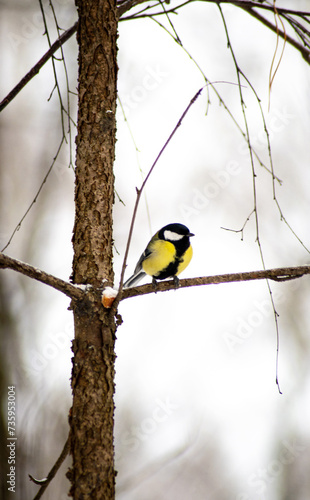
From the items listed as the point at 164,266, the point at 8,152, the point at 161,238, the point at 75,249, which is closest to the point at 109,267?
the point at 75,249

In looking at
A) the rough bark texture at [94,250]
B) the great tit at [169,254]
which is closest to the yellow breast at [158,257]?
the great tit at [169,254]

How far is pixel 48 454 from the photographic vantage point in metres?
3.29

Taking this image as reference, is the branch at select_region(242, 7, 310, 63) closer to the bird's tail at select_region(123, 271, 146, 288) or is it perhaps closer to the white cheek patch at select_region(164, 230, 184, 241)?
the white cheek patch at select_region(164, 230, 184, 241)

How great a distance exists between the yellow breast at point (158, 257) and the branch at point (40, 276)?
2.86ft

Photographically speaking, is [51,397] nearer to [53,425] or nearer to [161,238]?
[53,425]

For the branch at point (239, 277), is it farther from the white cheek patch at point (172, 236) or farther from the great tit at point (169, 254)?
the white cheek patch at point (172, 236)

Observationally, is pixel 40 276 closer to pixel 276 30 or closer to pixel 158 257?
pixel 158 257

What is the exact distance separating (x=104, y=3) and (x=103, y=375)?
4.16ft

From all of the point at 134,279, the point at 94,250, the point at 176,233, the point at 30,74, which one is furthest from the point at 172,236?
the point at 30,74

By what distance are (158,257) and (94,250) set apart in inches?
30.7

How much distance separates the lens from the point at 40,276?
1.23m

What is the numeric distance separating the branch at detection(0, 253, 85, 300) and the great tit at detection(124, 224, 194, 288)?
84 centimetres

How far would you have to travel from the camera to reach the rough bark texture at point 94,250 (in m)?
1.25

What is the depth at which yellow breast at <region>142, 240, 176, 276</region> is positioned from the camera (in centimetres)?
216
